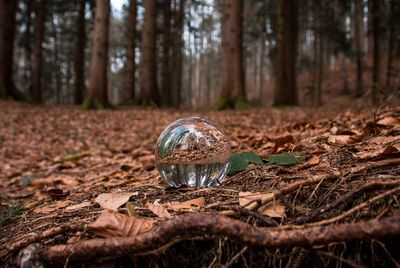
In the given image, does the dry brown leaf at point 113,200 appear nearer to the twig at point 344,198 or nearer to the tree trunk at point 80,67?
the twig at point 344,198

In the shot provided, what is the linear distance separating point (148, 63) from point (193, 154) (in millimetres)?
11657

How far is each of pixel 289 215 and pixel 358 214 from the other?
0.21m

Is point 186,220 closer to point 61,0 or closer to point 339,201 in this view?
point 339,201

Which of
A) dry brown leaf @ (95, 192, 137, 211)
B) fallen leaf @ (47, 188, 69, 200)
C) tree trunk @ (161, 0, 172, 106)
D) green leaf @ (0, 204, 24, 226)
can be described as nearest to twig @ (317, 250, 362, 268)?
dry brown leaf @ (95, 192, 137, 211)

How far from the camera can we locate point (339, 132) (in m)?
2.66

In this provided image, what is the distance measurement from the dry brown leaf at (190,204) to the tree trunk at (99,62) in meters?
9.72

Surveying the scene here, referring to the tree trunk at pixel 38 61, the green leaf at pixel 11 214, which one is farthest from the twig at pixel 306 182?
the tree trunk at pixel 38 61

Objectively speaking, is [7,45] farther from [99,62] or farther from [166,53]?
[166,53]

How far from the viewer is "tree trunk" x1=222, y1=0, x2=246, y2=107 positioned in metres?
10.9

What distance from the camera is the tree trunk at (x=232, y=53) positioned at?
10867mm

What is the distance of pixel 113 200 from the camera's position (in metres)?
Answer: 1.72

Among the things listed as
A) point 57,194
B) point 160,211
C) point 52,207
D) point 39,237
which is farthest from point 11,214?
point 160,211

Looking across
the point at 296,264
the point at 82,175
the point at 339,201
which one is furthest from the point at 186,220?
the point at 82,175

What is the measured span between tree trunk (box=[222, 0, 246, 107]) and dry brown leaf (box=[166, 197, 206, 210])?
9312 millimetres
